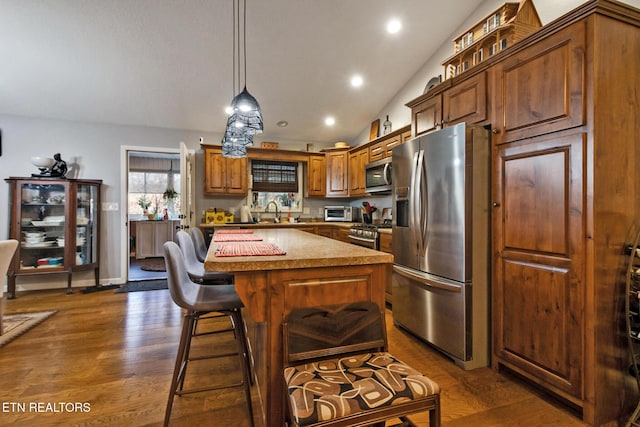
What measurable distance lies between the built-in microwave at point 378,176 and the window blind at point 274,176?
167 centimetres

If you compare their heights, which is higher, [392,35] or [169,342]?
[392,35]

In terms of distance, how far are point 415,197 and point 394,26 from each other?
77.8 inches

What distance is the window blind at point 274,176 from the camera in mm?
5324

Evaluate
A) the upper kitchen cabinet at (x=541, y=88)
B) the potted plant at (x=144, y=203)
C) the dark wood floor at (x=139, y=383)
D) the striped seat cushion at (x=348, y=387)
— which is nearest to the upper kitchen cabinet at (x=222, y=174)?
the dark wood floor at (x=139, y=383)

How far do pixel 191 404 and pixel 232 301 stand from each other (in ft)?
2.42

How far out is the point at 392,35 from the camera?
3328 mm

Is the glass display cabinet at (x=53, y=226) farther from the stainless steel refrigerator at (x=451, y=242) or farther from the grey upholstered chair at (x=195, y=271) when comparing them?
the stainless steel refrigerator at (x=451, y=242)

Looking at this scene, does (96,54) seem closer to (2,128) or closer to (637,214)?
(2,128)

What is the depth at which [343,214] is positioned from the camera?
5309mm

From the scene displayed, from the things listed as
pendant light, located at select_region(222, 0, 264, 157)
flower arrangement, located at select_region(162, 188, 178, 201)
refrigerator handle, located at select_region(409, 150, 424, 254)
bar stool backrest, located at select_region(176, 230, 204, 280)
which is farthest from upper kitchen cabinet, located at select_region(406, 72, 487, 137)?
flower arrangement, located at select_region(162, 188, 178, 201)

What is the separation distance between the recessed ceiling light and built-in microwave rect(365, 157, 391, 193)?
141 centimetres

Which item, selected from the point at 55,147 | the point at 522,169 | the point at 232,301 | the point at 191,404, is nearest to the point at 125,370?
the point at 191,404

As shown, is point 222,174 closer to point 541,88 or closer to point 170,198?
point 170,198

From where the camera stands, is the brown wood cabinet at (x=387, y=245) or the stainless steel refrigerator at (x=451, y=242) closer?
the stainless steel refrigerator at (x=451, y=242)
